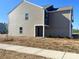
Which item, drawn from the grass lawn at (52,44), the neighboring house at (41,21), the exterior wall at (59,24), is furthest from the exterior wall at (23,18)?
Result: the grass lawn at (52,44)

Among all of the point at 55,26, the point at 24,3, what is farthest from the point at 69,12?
the point at 24,3

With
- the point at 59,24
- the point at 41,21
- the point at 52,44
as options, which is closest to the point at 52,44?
the point at 52,44

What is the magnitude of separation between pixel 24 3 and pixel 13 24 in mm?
5004

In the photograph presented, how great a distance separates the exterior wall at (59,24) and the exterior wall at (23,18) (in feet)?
9.04

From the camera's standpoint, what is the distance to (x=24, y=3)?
26.7 metres

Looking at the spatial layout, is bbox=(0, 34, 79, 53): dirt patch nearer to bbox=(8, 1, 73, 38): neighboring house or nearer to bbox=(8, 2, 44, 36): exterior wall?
bbox=(8, 1, 73, 38): neighboring house

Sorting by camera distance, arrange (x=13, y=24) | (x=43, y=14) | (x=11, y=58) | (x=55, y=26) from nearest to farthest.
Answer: (x=11, y=58), (x=43, y=14), (x=55, y=26), (x=13, y=24)

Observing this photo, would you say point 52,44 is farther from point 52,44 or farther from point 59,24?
point 59,24

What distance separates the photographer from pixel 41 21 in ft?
79.8

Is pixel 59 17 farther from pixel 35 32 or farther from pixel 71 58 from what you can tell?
pixel 71 58

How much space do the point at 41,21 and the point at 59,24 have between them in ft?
11.9

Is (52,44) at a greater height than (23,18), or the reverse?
(23,18)

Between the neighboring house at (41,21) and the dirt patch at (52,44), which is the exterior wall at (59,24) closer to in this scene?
the neighboring house at (41,21)

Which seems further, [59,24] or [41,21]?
[59,24]
